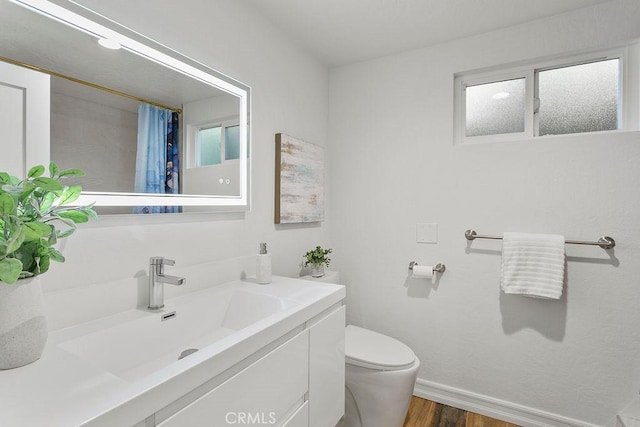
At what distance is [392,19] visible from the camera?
1.79 metres

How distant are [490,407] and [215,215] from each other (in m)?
1.92

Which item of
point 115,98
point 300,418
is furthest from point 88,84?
point 300,418

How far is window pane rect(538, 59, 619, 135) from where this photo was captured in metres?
1.75

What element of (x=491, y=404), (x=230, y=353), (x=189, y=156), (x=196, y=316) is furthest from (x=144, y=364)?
(x=491, y=404)

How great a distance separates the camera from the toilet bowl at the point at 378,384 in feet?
5.23

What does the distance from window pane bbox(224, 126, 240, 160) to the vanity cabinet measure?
841mm

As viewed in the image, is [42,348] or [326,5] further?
[326,5]

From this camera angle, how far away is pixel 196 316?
118 centimetres

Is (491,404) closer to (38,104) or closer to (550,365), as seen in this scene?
(550,365)

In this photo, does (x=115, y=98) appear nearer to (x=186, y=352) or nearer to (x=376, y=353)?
(x=186, y=352)

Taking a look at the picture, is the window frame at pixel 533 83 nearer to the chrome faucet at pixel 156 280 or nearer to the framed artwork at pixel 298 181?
the framed artwork at pixel 298 181

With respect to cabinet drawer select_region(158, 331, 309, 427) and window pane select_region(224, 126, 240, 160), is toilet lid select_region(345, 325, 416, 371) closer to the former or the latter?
cabinet drawer select_region(158, 331, 309, 427)

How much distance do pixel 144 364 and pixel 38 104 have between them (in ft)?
2.61

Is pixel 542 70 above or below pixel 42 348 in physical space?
above
